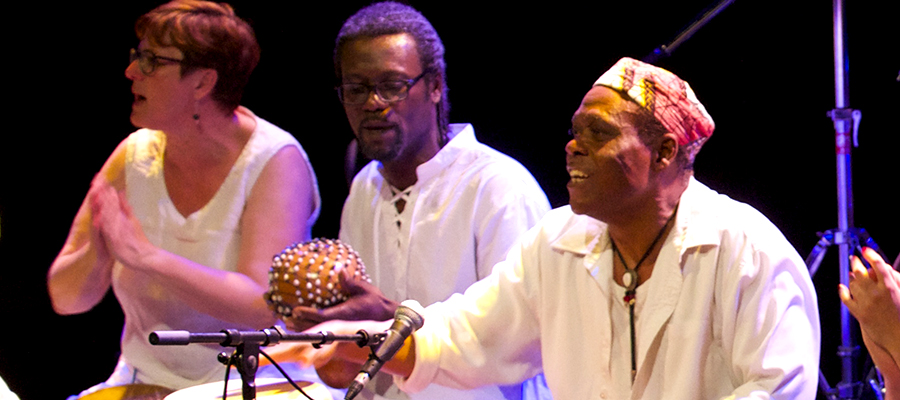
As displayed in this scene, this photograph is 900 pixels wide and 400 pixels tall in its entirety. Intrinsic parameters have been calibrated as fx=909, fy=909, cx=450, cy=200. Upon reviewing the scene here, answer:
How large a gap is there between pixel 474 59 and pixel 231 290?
1.80 meters

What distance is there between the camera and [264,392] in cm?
265

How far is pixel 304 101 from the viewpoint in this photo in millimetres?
5203

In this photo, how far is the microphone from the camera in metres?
2.29

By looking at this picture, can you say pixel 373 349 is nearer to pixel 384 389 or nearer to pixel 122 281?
pixel 384 389

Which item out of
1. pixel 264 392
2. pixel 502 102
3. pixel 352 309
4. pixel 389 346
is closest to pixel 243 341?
pixel 389 346

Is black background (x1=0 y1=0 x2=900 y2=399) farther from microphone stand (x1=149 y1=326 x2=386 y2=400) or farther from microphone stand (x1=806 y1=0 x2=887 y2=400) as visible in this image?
microphone stand (x1=149 y1=326 x2=386 y2=400)

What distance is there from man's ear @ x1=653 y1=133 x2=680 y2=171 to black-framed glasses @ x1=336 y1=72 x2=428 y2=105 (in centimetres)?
135

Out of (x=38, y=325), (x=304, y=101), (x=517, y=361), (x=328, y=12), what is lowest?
(x=38, y=325)

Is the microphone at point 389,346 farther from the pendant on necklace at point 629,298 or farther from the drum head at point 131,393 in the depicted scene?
the drum head at point 131,393

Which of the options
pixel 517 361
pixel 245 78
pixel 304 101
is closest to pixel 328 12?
pixel 304 101

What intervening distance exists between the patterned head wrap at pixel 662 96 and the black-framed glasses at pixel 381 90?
1172mm

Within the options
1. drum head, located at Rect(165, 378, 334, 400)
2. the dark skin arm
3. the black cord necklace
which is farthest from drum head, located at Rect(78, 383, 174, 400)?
the black cord necklace

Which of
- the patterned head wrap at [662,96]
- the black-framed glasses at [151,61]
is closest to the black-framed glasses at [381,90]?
the black-framed glasses at [151,61]

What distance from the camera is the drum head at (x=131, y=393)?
11.5 feet
